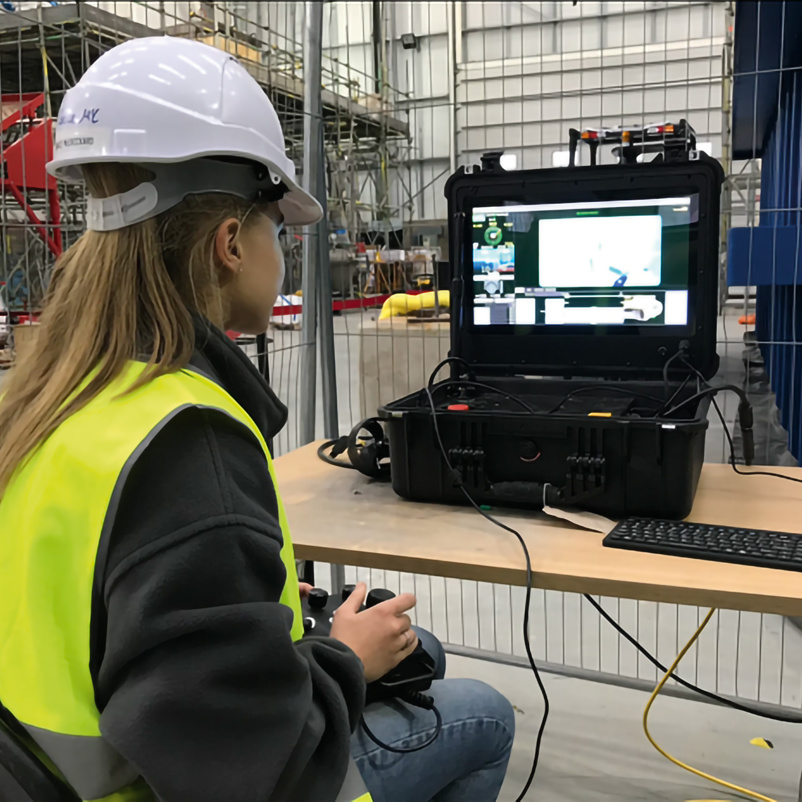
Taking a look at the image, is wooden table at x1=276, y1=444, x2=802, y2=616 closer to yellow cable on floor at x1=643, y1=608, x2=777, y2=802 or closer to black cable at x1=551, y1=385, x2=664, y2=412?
black cable at x1=551, y1=385, x2=664, y2=412

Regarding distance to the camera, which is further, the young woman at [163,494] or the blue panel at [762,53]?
the blue panel at [762,53]

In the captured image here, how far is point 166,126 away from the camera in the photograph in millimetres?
737

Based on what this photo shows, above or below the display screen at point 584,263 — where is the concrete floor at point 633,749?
below

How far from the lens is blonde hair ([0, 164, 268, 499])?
65cm

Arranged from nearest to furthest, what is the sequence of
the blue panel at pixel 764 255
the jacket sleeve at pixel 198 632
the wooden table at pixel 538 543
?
the jacket sleeve at pixel 198 632 → the wooden table at pixel 538 543 → the blue panel at pixel 764 255

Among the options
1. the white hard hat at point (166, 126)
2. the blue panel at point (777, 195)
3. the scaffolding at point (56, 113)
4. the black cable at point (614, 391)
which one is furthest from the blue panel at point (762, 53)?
Answer: the white hard hat at point (166, 126)

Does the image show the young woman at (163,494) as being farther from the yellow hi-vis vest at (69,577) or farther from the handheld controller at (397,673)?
the handheld controller at (397,673)

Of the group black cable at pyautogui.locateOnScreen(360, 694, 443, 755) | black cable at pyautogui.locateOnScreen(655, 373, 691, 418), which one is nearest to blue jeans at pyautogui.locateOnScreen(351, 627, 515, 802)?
black cable at pyautogui.locateOnScreen(360, 694, 443, 755)

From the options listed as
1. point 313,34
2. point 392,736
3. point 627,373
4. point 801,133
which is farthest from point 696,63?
point 392,736

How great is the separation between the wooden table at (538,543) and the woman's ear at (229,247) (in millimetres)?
434

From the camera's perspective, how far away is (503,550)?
995 millimetres

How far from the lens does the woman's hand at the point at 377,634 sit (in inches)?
32.0

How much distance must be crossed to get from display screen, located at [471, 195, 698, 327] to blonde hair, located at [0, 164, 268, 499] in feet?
2.58

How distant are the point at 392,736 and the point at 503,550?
0.87 ft
